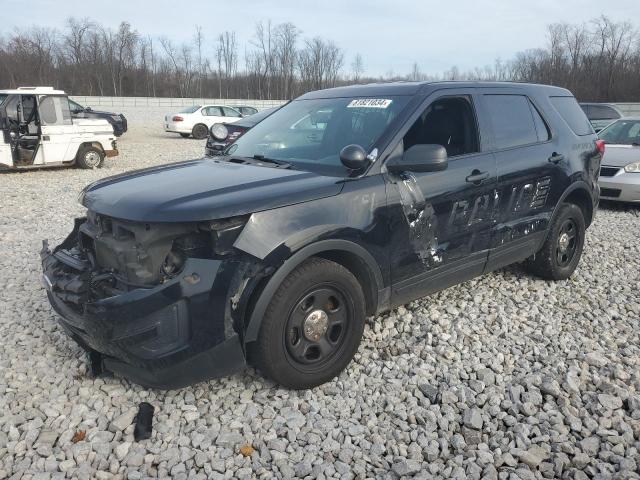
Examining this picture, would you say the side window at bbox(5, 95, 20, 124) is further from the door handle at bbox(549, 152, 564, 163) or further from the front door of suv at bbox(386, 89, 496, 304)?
the door handle at bbox(549, 152, 564, 163)

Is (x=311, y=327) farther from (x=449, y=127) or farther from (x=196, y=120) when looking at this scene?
(x=196, y=120)

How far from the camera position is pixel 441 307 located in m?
4.46

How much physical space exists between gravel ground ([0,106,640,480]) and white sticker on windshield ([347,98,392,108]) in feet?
5.62

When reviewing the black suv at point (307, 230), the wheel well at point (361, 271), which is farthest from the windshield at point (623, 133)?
the wheel well at point (361, 271)

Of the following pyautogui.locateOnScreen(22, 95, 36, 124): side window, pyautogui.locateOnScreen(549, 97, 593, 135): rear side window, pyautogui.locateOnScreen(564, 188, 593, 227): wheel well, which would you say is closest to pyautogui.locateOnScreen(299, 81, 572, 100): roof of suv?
pyautogui.locateOnScreen(549, 97, 593, 135): rear side window

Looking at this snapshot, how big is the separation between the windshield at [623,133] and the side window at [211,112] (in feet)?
60.1

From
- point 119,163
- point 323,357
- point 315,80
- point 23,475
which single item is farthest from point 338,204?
point 315,80

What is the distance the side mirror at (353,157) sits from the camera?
3221 millimetres

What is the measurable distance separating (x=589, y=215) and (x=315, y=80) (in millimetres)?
68064

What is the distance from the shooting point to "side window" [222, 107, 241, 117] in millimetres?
24914

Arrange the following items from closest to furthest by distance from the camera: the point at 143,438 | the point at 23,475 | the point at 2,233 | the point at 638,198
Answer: the point at 23,475 < the point at 143,438 < the point at 2,233 < the point at 638,198

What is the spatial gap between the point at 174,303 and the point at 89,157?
12013 mm

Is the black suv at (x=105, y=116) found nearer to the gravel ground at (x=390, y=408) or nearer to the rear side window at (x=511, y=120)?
the gravel ground at (x=390, y=408)

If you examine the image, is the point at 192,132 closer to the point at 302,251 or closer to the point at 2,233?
the point at 2,233
